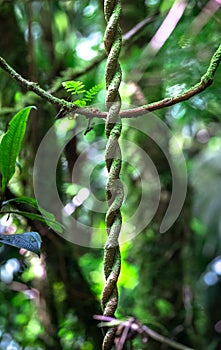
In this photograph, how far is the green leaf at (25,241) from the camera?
40 cm

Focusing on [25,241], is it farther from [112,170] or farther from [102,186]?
[102,186]

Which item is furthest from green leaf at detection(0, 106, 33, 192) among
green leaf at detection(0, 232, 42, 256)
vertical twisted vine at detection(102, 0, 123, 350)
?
vertical twisted vine at detection(102, 0, 123, 350)

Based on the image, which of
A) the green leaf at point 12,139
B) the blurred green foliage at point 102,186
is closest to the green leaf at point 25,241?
the green leaf at point 12,139

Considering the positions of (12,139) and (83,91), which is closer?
(83,91)

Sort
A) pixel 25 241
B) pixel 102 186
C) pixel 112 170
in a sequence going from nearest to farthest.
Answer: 1. pixel 112 170
2. pixel 25 241
3. pixel 102 186

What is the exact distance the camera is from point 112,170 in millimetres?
260

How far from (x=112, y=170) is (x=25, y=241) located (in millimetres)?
174

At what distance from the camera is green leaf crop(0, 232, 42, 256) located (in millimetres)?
400

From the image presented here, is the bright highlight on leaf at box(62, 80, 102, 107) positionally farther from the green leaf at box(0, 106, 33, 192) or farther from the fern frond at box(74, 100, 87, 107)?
the green leaf at box(0, 106, 33, 192)

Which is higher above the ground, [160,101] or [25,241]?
[160,101]

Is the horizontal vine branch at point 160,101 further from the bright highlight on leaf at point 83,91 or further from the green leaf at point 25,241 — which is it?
the green leaf at point 25,241

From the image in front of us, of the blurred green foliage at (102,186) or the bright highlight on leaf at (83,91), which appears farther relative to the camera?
the blurred green foliage at (102,186)

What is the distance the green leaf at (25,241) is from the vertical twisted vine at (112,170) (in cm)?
15

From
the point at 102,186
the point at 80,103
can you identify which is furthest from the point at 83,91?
the point at 102,186
